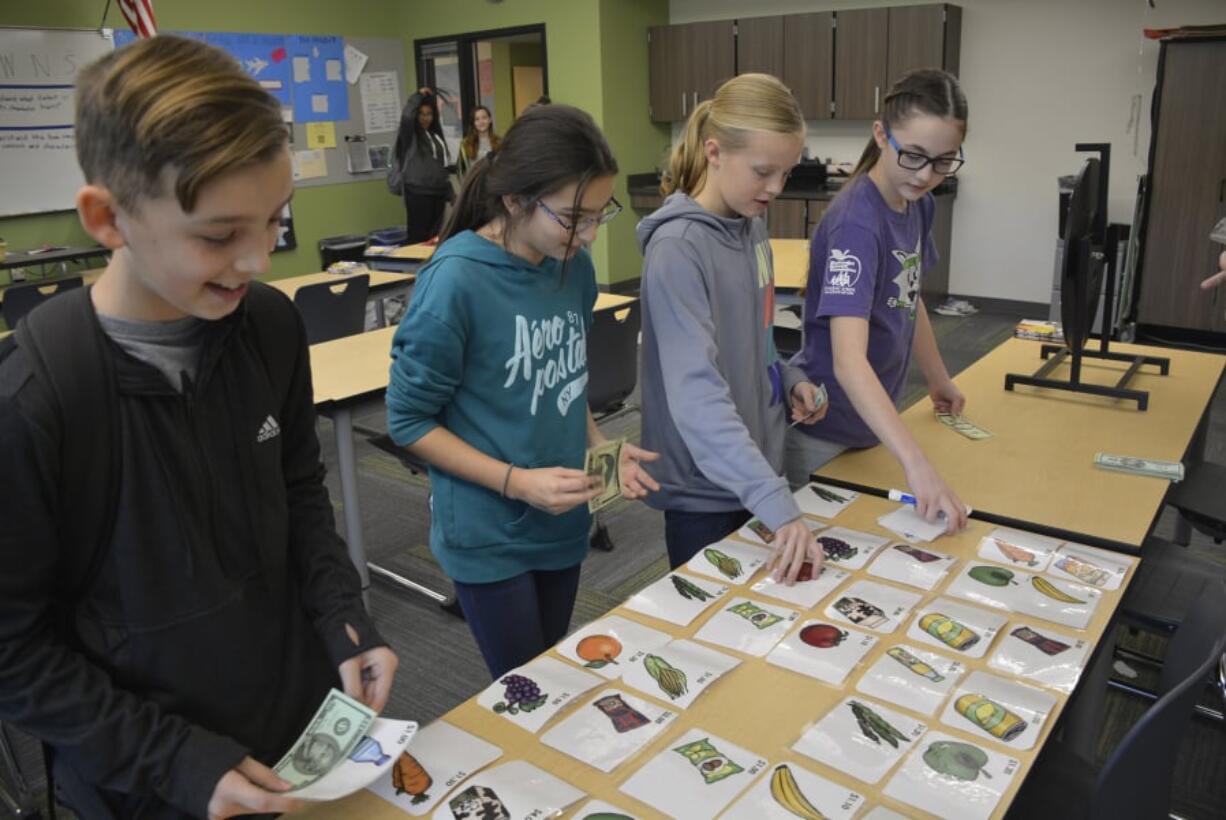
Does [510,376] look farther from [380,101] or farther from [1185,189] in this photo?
[380,101]

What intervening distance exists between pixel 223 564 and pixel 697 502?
797 millimetres

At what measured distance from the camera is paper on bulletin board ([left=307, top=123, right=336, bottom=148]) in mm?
7043

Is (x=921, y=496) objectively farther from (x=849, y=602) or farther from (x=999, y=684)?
(x=999, y=684)

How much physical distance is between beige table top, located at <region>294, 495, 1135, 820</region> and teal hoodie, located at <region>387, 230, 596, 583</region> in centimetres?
26

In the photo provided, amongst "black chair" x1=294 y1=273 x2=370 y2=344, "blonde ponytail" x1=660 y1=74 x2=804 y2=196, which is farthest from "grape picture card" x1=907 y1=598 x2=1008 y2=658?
"black chair" x1=294 y1=273 x2=370 y2=344

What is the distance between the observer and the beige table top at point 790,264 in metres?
3.56

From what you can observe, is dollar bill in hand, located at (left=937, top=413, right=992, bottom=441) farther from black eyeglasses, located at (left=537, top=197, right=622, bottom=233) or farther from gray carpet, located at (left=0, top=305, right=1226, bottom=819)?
black eyeglasses, located at (left=537, top=197, right=622, bottom=233)

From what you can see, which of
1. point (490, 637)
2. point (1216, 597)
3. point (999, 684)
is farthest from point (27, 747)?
point (1216, 597)

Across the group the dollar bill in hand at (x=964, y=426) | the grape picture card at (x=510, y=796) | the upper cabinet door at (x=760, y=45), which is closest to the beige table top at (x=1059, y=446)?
the dollar bill in hand at (x=964, y=426)

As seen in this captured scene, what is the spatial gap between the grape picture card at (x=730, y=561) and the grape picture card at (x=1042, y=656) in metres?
0.34

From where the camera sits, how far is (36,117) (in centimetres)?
555

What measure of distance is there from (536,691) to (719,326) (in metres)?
0.66

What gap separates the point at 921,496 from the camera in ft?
4.67

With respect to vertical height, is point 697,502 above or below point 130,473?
below
